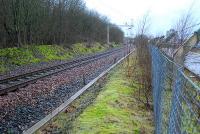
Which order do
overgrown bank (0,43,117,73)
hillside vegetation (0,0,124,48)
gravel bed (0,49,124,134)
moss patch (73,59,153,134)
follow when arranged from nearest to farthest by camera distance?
moss patch (73,59,153,134) < gravel bed (0,49,124,134) < overgrown bank (0,43,117,73) < hillside vegetation (0,0,124,48)

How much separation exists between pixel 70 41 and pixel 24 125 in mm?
42742

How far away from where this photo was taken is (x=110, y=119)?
848 centimetres

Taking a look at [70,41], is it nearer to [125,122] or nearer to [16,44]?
[16,44]

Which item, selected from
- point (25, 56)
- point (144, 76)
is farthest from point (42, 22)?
point (144, 76)

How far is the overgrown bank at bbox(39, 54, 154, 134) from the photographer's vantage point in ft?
25.7

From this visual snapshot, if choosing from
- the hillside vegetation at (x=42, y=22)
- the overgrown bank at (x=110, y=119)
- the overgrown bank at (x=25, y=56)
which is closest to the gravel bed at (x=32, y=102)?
the overgrown bank at (x=110, y=119)

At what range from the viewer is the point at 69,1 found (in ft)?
170

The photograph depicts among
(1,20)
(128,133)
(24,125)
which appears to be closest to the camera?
(128,133)

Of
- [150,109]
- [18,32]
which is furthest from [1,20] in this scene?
[150,109]

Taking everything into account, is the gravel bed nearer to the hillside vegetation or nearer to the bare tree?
the bare tree

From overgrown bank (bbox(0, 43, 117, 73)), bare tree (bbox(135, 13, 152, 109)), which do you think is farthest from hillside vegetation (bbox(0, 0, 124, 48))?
bare tree (bbox(135, 13, 152, 109))

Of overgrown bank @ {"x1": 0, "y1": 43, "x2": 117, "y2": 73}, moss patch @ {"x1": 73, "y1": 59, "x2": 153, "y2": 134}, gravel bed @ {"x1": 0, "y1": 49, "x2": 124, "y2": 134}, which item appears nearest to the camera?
moss patch @ {"x1": 73, "y1": 59, "x2": 153, "y2": 134}

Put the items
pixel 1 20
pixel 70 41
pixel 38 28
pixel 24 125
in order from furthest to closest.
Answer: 1. pixel 70 41
2. pixel 38 28
3. pixel 1 20
4. pixel 24 125

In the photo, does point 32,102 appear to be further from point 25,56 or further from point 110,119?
point 25,56
